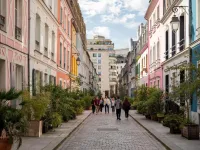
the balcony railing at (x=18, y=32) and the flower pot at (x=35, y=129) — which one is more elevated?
the balcony railing at (x=18, y=32)

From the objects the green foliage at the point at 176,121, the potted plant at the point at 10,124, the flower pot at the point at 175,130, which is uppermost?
the potted plant at the point at 10,124

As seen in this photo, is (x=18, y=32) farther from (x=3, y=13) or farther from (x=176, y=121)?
(x=176, y=121)

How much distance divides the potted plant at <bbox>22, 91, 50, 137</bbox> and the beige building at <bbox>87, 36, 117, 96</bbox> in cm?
11086

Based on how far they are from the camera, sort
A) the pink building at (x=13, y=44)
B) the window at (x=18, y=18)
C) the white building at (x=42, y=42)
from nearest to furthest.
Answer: the pink building at (x=13, y=44), the window at (x=18, y=18), the white building at (x=42, y=42)

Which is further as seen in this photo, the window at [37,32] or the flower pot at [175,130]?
the window at [37,32]

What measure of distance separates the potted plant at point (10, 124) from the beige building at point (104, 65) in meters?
116

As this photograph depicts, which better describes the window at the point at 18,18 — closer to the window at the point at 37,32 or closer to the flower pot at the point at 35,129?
the window at the point at 37,32

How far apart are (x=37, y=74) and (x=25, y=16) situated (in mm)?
4114

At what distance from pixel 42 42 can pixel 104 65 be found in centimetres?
10967

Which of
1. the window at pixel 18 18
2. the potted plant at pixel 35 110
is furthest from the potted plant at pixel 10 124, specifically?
the window at pixel 18 18

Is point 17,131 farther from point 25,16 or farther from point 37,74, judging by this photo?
point 37,74

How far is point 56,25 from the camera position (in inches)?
1051

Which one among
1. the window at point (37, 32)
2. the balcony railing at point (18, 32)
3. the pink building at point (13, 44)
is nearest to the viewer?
the pink building at point (13, 44)

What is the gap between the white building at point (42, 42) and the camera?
1845 cm
